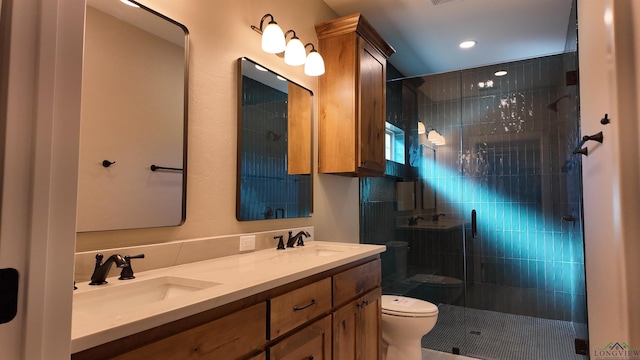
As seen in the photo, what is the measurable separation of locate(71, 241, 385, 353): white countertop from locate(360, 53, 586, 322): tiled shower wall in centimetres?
163

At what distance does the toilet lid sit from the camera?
2.32 metres

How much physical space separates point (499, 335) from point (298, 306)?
2.54 m

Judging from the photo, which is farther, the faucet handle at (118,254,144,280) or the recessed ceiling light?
the recessed ceiling light

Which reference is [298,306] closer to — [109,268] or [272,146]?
[109,268]

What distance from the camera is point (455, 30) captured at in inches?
123

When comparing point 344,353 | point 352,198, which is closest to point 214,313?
point 344,353

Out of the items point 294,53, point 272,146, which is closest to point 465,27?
point 294,53

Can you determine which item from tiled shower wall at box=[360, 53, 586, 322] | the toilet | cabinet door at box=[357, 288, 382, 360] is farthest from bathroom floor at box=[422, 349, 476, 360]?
cabinet door at box=[357, 288, 382, 360]

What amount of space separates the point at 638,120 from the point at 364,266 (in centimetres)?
124

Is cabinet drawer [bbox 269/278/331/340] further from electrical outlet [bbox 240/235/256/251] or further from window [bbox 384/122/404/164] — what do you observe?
window [bbox 384/122/404/164]

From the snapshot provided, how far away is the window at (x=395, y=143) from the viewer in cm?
353

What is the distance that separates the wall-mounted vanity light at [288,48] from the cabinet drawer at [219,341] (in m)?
1.40

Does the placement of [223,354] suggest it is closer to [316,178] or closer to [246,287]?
[246,287]

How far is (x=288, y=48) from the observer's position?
6.87 ft
